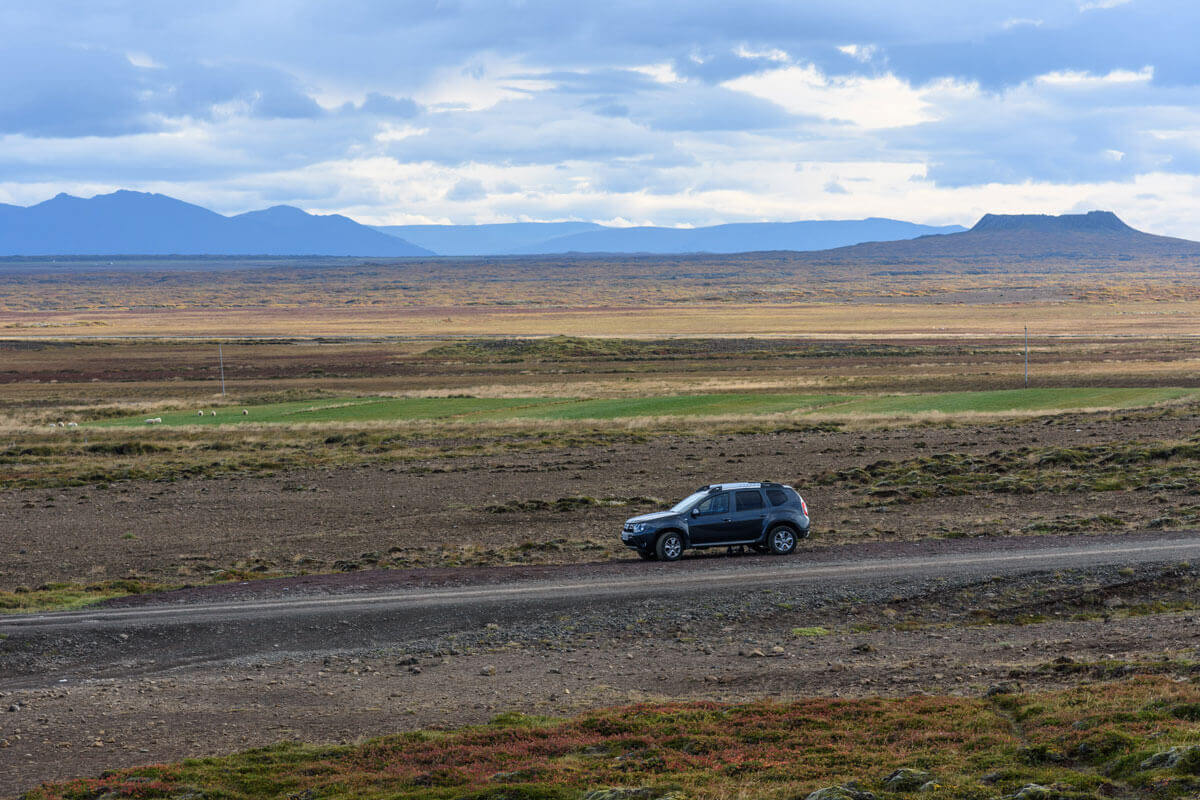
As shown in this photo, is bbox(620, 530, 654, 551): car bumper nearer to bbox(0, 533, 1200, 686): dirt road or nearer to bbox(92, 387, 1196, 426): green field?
bbox(0, 533, 1200, 686): dirt road

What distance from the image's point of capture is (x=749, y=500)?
24.8m

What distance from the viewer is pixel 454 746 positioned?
12703 mm

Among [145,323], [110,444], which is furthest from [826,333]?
[145,323]

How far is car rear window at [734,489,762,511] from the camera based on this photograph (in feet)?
80.8

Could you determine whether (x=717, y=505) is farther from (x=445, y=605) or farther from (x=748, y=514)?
(x=445, y=605)

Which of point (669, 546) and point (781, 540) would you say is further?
point (781, 540)

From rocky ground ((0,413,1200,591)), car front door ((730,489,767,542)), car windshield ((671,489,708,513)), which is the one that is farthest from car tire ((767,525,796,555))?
rocky ground ((0,413,1200,591))

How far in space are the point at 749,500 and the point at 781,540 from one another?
114 cm

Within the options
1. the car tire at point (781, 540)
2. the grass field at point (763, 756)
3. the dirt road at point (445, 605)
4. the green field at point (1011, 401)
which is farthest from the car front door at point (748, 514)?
the green field at point (1011, 401)

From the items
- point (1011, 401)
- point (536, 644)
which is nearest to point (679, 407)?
point (1011, 401)

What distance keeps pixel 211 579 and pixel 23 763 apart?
1134 cm

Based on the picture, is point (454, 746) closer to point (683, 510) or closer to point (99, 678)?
point (99, 678)

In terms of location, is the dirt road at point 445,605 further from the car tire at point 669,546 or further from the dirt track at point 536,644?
the car tire at point 669,546

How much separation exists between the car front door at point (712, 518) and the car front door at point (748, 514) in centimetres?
16
